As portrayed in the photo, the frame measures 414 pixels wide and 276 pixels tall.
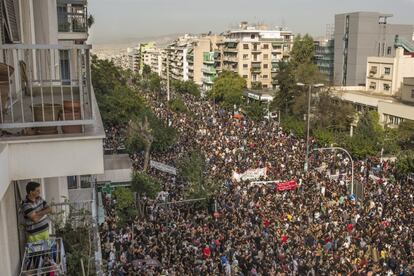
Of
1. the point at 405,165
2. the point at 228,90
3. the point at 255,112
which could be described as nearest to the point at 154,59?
the point at 228,90

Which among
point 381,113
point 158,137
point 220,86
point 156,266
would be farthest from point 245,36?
point 156,266

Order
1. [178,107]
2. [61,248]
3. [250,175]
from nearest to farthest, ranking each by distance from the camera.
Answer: [61,248] → [250,175] → [178,107]

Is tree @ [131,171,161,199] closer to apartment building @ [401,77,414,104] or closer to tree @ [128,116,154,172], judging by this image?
tree @ [128,116,154,172]

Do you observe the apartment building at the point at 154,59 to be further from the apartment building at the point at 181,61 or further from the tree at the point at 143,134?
the tree at the point at 143,134

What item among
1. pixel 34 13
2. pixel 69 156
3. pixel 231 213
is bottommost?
pixel 231 213

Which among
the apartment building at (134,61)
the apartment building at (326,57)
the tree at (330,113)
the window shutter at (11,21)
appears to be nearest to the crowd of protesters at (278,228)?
the window shutter at (11,21)

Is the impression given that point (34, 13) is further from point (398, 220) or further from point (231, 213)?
point (398, 220)

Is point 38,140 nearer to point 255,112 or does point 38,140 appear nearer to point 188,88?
point 255,112
